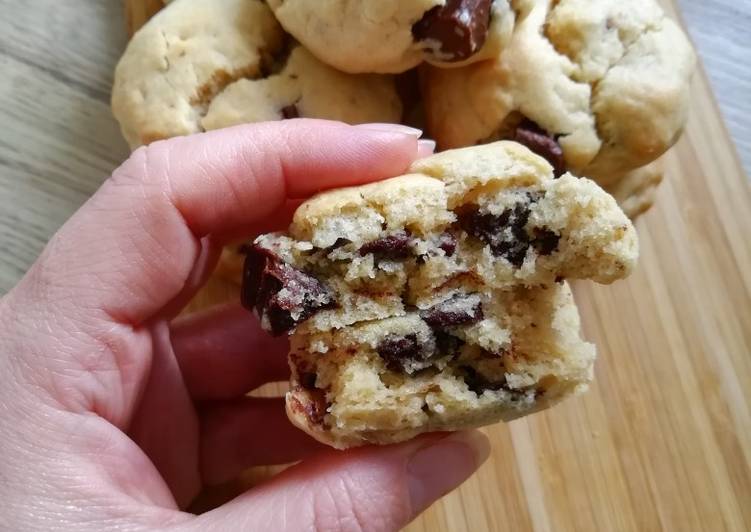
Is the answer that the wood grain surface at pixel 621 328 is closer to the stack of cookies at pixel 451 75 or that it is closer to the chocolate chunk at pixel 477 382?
the stack of cookies at pixel 451 75

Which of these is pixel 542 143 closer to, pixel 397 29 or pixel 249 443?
pixel 397 29

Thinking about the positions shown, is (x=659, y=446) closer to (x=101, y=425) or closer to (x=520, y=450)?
(x=520, y=450)

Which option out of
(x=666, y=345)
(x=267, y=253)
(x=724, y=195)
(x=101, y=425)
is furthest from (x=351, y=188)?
(x=724, y=195)

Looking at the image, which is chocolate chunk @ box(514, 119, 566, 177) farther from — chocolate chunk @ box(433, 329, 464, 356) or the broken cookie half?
chocolate chunk @ box(433, 329, 464, 356)

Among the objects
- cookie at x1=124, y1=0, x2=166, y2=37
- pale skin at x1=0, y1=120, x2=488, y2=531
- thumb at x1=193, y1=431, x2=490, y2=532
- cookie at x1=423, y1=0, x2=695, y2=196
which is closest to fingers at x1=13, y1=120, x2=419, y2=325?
pale skin at x1=0, y1=120, x2=488, y2=531

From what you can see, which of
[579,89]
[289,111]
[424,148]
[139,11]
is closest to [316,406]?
[424,148]
